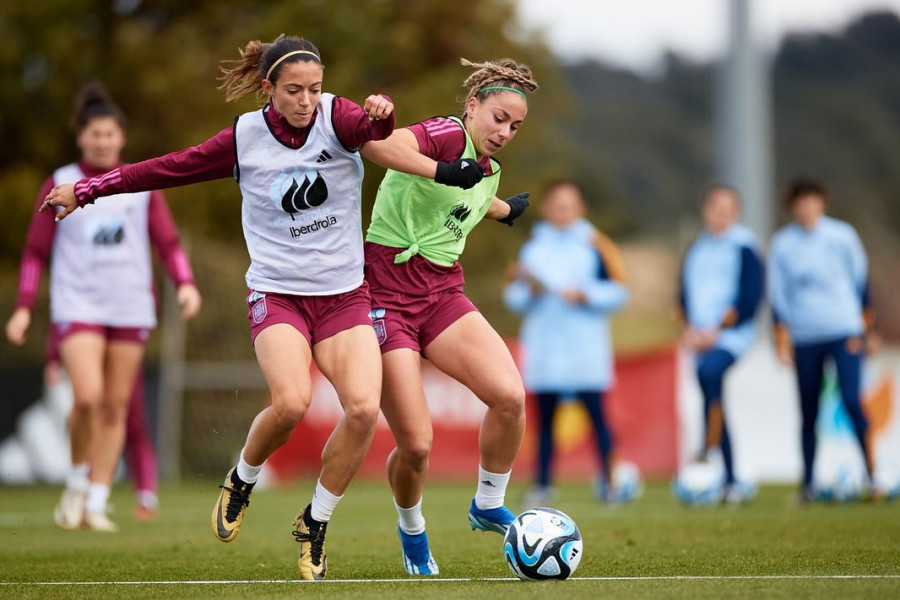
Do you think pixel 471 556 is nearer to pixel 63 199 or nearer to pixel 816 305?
pixel 63 199

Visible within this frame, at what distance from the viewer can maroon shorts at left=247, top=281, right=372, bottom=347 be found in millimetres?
5754

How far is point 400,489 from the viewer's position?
19.5ft

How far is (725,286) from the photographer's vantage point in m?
10.6

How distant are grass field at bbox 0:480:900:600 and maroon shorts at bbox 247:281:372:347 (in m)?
1.04

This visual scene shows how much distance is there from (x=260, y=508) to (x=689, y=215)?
3813 cm

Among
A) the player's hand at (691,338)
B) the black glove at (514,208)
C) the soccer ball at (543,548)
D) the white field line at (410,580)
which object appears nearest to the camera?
the white field line at (410,580)

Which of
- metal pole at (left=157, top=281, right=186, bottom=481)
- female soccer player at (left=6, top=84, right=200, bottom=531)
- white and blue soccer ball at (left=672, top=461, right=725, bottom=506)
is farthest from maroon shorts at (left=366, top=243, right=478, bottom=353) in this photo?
metal pole at (left=157, top=281, right=186, bottom=481)

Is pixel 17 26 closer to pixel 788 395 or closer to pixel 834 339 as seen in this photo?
pixel 788 395

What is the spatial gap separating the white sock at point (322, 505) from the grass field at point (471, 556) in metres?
0.27

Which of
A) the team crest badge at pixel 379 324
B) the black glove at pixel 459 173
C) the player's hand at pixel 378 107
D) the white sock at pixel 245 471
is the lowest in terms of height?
the white sock at pixel 245 471

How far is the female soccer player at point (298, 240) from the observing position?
561cm

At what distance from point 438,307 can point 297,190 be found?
0.83 metres

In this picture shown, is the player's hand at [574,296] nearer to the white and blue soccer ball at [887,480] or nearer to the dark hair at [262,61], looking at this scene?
the white and blue soccer ball at [887,480]

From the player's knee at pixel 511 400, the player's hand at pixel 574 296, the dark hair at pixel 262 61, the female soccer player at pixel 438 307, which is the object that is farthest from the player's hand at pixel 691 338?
the dark hair at pixel 262 61
